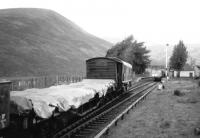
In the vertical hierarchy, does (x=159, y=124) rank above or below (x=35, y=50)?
below

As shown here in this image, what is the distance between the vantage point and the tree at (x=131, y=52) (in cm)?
5106

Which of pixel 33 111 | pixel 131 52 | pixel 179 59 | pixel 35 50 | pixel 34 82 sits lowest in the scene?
pixel 33 111

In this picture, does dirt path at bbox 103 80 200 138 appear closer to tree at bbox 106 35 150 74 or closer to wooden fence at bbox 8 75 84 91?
wooden fence at bbox 8 75 84 91

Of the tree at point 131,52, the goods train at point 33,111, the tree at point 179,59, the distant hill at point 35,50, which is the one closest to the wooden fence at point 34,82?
the goods train at point 33,111

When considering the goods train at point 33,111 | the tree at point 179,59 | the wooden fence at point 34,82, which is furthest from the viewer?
the tree at point 179,59

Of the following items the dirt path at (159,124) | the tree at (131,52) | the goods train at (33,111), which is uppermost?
the tree at (131,52)

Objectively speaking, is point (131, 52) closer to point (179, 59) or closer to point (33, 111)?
point (179, 59)

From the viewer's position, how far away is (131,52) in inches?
2058

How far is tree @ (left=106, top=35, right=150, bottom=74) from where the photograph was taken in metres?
51.1

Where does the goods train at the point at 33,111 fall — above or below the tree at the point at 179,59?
below

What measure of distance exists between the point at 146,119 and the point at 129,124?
1.60m

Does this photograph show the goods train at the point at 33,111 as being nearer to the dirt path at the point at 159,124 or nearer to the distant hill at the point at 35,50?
the dirt path at the point at 159,124

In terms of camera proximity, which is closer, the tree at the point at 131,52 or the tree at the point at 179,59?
the tree at the point at 131,52

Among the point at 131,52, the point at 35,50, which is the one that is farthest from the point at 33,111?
the point at 35,50
